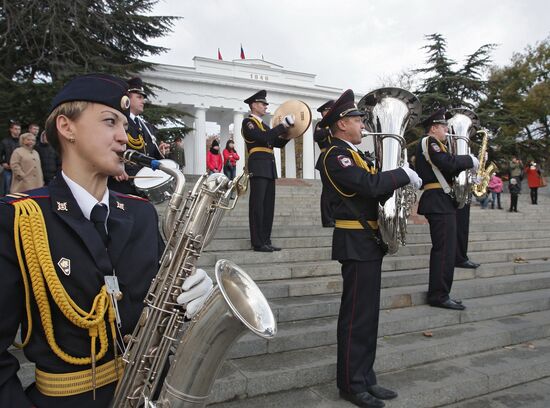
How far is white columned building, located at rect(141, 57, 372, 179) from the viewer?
2622cm

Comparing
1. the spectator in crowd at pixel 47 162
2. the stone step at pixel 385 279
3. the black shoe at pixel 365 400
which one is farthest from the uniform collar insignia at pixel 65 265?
the spectator in crowd at pixel 47 162

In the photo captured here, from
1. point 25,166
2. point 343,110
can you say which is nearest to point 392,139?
point 343,110

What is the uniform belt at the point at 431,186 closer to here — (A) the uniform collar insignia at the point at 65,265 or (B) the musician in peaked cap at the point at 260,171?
(B) the musician in peaked cap at the point at 260,171

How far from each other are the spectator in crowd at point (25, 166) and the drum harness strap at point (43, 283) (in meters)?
7.75

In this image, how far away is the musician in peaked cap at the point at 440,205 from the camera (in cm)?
538

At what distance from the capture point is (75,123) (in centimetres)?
165

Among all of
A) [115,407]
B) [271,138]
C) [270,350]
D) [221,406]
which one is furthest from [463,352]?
[115,407]

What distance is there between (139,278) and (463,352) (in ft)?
13.9

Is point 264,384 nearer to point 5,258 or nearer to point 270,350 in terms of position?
point 270,350

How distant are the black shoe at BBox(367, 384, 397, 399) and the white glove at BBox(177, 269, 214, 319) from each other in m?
2.38

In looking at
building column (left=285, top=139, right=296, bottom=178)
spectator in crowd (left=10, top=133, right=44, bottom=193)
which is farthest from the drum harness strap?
building column (left=285, top=139, right=296, bottom=178)

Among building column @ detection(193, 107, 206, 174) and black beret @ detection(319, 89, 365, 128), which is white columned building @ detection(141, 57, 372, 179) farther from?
black beret @ detection(319, 89, 365, 128)

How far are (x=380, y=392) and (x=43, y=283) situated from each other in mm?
3003

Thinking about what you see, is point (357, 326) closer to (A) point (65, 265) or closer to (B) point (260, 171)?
(A) point (65, 265)
